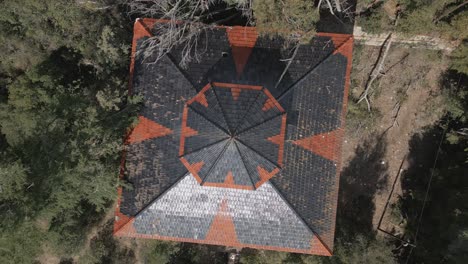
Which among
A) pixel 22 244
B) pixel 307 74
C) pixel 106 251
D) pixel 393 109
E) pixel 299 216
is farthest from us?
pixel 393 109

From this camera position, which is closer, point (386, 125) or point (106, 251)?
point (106, 251)

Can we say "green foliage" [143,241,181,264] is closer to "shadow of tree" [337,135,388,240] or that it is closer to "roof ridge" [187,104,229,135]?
"roof ridge" [187,104,229,135]

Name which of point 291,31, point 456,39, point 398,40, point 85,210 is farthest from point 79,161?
point 456,39

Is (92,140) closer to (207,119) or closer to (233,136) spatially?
(207,119)

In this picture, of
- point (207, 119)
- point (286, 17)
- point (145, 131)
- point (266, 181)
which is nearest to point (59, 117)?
point (145, 131)

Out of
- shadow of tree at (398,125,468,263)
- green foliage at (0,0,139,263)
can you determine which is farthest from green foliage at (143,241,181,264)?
shadow of tree at (398,125,468,263)

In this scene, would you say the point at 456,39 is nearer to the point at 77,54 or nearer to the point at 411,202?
the point at 411,202
